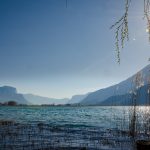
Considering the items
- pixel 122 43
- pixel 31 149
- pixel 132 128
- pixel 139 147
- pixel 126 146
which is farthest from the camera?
pixel 132 128

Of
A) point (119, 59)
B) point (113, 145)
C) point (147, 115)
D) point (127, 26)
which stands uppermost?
point (127, 26)

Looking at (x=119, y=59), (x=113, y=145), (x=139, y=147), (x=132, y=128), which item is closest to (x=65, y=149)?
(x=113, y=145)

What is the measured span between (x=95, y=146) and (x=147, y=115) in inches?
204

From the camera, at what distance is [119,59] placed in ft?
15.4

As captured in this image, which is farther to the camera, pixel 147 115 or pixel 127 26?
pixel 147 115

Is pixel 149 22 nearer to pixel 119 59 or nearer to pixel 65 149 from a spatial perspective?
pixel 119 59

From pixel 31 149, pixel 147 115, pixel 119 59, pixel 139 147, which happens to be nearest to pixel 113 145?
pixel 147 115

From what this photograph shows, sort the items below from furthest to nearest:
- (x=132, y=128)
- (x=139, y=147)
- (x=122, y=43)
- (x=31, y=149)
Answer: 1. (x=132, y=128)
2. (x=31, y=149)
3. (x=139, y=147)
4. (x=122, y=43)

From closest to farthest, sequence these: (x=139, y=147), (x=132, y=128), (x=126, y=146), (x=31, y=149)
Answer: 1. (x=139, y=147)
2. (x=31, y=149)
3. (x=126, y=146)
4. (x=132, y=128)

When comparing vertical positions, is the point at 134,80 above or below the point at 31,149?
above

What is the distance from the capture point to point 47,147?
18.8 metres

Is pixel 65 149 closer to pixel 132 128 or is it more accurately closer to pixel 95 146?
pixel 95 146

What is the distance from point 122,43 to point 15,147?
627 inches

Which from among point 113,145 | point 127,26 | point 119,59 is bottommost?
point 113,145
